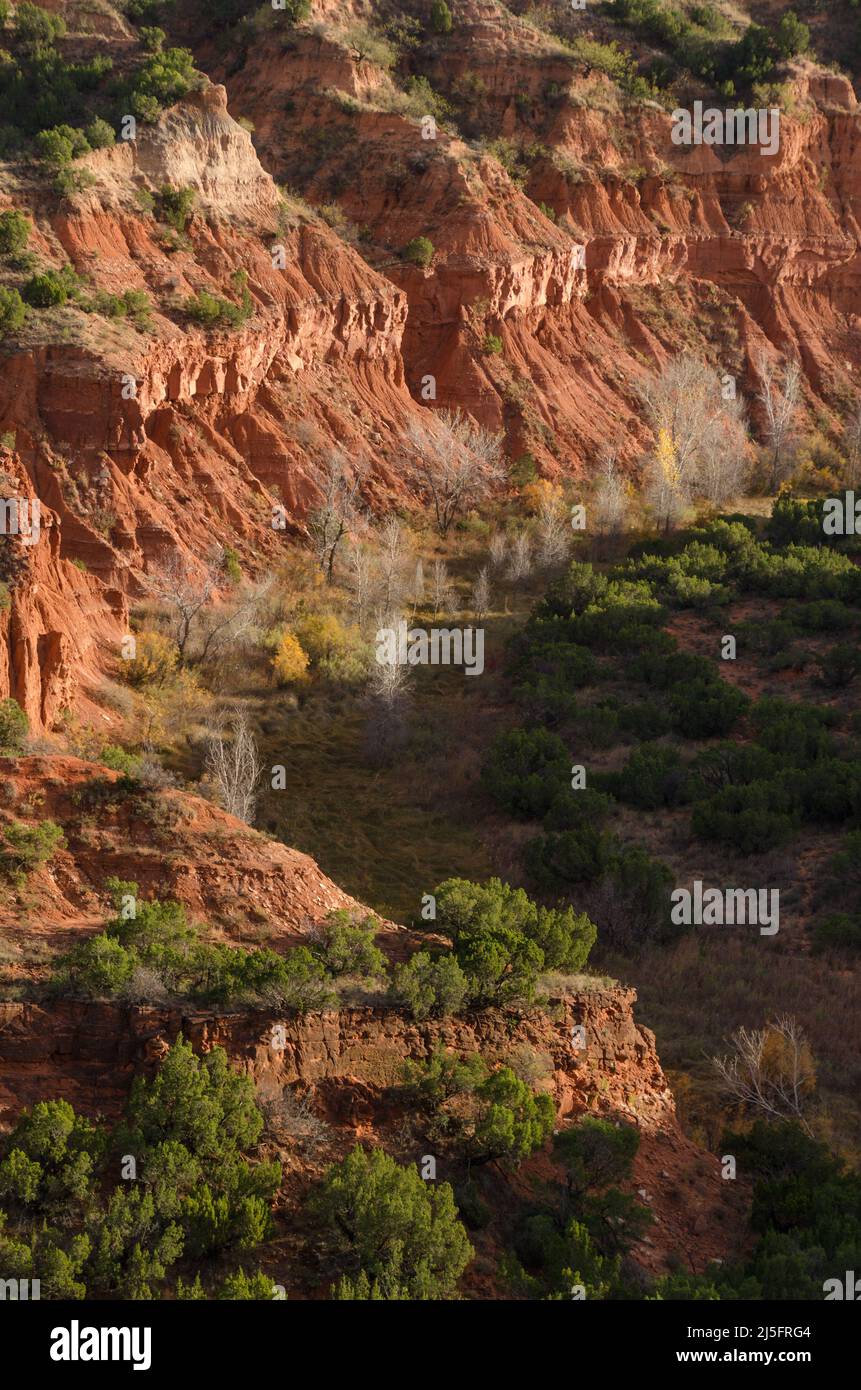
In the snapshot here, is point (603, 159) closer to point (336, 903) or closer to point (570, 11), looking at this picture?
point (570, 11)

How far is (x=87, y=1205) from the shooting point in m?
14.3

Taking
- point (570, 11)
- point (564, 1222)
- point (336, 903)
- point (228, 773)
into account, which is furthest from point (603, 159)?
point (564, 1222)

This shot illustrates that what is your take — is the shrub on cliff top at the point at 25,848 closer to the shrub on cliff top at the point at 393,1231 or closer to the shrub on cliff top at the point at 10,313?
the shrub on cliff top at the point at 393,1231

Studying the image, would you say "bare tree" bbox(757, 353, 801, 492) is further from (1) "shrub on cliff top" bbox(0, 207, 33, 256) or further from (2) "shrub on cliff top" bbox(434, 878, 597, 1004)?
(2) "shrub on cliff top" bbox(434, 878, 597, 1004)

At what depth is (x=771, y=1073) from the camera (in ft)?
70.5

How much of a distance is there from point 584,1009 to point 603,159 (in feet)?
159

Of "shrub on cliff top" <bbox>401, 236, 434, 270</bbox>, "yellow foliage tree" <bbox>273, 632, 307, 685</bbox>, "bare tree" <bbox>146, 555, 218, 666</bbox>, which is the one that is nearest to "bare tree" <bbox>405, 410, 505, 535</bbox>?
"shrub on cliff top" <bbox>401, 236, 434, 270</bbox>

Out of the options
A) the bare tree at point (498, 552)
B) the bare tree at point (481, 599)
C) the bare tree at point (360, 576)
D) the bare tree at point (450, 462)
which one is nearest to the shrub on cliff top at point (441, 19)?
the bare tree at point (450, 462)

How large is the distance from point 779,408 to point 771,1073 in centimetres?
4259

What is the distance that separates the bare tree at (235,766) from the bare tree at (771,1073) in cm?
1002

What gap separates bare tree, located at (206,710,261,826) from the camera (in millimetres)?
29803

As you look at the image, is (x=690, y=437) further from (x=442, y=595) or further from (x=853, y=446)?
(x=442, y=595)

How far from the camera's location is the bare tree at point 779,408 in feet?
191

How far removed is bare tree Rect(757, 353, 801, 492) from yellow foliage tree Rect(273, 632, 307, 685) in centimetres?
2586
